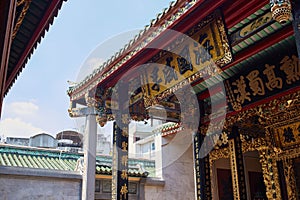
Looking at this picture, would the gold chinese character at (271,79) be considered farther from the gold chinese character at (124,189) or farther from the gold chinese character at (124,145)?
the gold chinese character at (124,189)

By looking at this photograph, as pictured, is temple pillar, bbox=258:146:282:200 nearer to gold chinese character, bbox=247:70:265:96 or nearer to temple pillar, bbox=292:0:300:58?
gold chinese character, bbox=247:70:265:96

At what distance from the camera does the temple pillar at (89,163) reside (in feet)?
27.7

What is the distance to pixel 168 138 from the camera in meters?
11.1

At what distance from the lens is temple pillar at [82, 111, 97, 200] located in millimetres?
8430

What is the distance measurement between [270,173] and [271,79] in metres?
3.07

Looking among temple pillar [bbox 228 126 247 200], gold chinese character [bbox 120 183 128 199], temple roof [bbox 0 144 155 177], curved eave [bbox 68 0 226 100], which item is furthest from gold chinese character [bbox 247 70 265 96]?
temple roof [bbox 0 144 155 177]

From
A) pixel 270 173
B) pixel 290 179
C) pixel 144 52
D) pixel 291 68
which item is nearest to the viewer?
pixel 144 52

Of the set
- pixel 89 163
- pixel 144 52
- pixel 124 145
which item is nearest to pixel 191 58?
pixel 144 52

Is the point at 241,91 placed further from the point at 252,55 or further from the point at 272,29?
the point at 272,29

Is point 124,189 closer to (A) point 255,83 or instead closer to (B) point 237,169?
(B) point 237,169

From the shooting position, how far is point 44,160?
35.4 feet

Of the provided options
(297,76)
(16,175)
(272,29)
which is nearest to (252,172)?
(297,76)

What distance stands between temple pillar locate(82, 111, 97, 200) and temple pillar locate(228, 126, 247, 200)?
3491mm

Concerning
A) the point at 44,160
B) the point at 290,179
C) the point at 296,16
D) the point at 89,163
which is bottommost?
the point at 290,179
